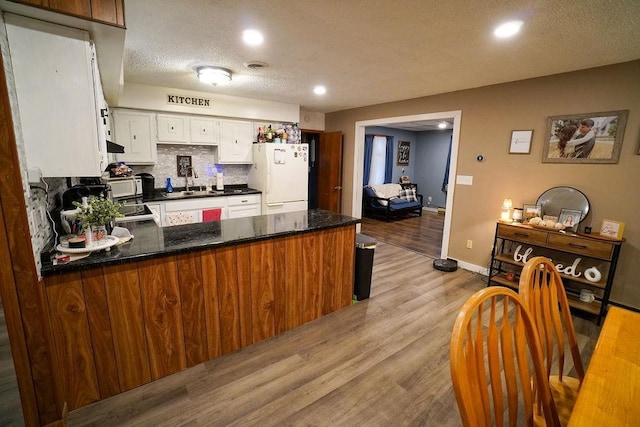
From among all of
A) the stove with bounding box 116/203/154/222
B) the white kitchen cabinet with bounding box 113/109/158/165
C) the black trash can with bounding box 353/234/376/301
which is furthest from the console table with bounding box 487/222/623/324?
the white kitchen cabinet with bounding box 113/109/158/165

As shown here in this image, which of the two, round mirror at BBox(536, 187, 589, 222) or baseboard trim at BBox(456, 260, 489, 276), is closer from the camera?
round mirror at BBox(536, 187, 589, 222)

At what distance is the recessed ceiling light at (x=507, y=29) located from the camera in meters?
1.90

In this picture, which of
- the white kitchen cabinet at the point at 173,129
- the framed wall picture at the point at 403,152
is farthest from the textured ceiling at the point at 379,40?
the framed wall picture at the point at 403,152

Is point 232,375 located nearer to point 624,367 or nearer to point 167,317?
point 167,317

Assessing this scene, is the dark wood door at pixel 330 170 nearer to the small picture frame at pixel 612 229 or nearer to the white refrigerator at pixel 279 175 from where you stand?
the white refrigerator at pixel 279 175

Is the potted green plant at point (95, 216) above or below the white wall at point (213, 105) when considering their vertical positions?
below

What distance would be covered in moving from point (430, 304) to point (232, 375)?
198 centimetres

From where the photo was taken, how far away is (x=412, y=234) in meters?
5.66

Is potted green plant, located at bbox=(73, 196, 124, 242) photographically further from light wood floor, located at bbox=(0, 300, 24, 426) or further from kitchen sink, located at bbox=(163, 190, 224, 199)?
kitchen sink, located at bbox=(163, 190, 224, 199)

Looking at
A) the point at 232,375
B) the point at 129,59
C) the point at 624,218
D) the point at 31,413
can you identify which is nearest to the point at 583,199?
the point at 624,218

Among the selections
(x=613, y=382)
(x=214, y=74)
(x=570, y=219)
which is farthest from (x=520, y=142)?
(x=214, y=74)

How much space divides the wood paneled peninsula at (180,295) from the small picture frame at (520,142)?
7.37 feet

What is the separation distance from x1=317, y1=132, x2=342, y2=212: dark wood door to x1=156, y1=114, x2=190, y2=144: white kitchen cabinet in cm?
260

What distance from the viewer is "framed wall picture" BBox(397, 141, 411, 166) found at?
8313 mm
